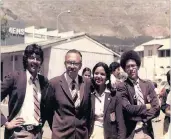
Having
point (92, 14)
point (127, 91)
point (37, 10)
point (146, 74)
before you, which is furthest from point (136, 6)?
point (127, 91)

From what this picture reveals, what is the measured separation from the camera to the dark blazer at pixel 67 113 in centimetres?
439

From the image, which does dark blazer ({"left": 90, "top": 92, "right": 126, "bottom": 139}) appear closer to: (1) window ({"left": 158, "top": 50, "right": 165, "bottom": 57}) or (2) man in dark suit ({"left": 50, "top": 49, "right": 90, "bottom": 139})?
(2) man in dark suit ({"left": 50, "top": 49, "right": 90, "bottom": 139})

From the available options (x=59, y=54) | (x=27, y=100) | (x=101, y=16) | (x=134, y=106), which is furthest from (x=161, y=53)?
(x=101, y=16)

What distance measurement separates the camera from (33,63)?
4.37 meters

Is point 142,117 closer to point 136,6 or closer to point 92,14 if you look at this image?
point 92,14

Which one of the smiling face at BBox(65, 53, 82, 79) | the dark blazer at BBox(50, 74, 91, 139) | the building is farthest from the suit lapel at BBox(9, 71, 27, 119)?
the building

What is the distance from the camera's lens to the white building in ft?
92.3

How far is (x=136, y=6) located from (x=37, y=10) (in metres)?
50.1

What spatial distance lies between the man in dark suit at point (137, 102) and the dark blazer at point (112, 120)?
0.11 metres

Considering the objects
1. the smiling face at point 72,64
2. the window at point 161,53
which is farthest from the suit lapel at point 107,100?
the window at point 161,53

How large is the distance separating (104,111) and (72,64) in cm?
66

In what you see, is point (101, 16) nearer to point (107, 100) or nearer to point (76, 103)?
point (107, 100)

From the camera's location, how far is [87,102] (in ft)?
14.8

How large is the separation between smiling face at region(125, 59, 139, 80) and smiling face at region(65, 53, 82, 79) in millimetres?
715
